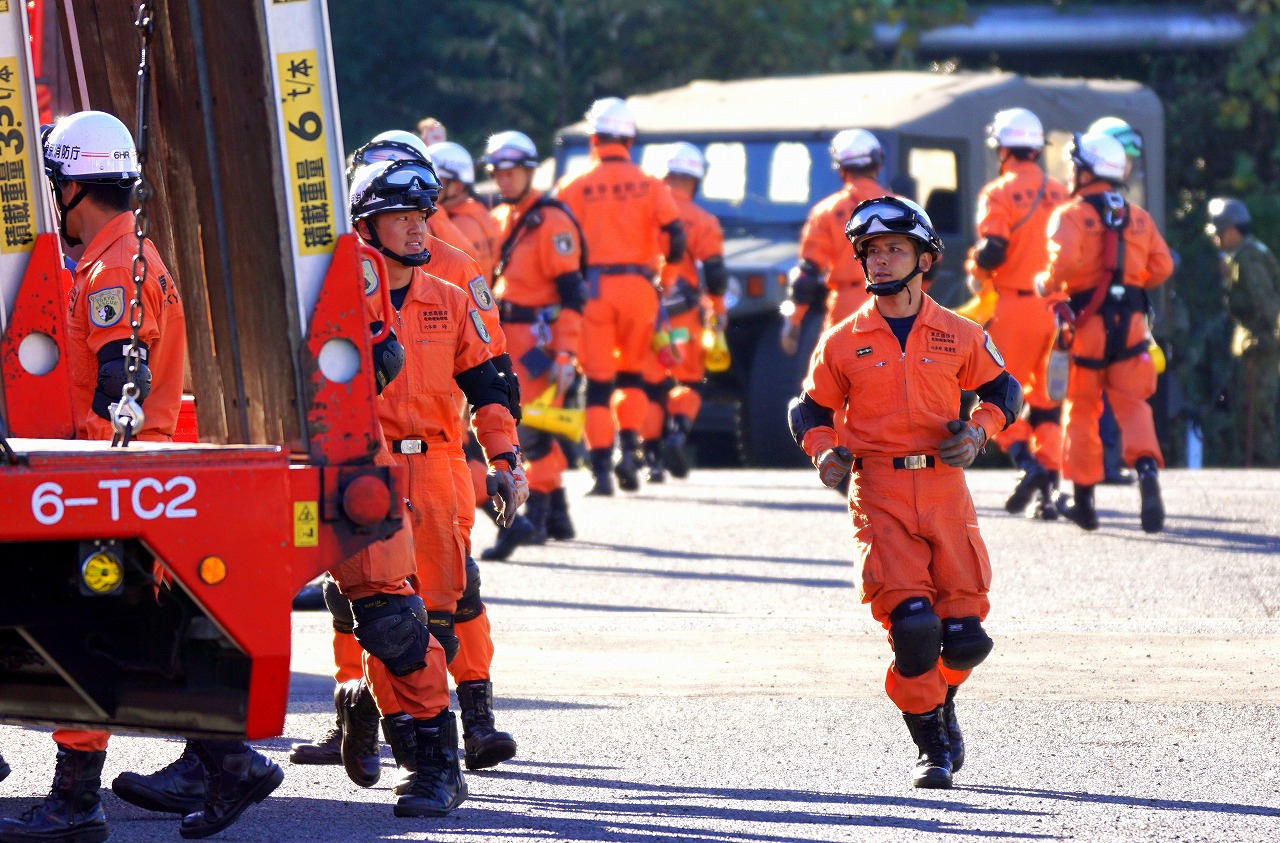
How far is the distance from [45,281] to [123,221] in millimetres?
268

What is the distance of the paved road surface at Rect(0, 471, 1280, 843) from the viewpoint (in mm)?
5859

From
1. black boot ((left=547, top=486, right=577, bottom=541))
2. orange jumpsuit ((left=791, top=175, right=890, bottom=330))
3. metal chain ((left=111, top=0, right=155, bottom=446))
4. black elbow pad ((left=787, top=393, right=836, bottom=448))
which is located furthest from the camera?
orange jumpsuit ((left=791, top=175, right=890, bottom=330))

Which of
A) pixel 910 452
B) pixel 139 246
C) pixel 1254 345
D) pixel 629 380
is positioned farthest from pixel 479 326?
pixel 1254 345

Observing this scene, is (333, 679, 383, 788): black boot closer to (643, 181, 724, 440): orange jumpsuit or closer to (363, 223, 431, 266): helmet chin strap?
(363, 223, 431, 266): helmet chin strap

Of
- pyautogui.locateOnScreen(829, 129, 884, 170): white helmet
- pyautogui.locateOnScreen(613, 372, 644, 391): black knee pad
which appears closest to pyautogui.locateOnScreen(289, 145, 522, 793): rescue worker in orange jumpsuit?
pyautogui.locateOnScreen(829, 129, 884, 170): white helmet

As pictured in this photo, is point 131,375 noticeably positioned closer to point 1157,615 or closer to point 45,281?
point 45,281

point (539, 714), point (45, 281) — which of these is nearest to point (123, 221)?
point (45, 281)

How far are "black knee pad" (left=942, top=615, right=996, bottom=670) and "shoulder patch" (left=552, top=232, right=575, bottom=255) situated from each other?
16.5 feet

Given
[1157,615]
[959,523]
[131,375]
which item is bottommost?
[1157,615]

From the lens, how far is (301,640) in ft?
28.3

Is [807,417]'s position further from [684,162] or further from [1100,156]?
[684,162]

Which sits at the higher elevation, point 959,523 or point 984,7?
point 984,7

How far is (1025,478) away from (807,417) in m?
5.66

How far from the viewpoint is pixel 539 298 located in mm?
11070
